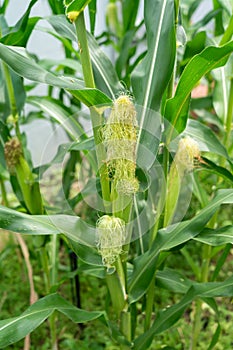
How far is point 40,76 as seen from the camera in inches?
24.2

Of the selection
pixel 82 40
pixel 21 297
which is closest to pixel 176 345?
pixel 21 297

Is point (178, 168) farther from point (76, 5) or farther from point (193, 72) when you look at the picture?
point (76, 5)

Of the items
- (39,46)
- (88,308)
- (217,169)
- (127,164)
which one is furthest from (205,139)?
(39,46)

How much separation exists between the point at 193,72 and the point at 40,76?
0.22 metres

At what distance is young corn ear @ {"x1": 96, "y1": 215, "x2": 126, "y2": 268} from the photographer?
639 millimetres

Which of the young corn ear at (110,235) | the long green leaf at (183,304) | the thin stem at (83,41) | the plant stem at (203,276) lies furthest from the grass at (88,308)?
the thin stem at (83,41)

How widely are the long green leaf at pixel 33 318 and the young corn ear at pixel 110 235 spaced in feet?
0.48

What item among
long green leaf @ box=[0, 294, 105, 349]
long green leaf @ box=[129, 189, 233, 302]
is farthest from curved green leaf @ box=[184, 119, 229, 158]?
long green leaf @ box=[0, 294, 105, 349]

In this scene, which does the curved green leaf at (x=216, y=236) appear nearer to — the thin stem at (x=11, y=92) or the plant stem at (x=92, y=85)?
the plant stem at (x=92, y=85)

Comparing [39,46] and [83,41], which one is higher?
[39,46]

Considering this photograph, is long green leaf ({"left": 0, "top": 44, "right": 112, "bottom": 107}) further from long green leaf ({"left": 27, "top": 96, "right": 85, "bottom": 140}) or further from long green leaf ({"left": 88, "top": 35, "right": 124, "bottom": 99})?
long green leaf ({"left": 27, "top": 96, "right": 85, "bottom": 140})

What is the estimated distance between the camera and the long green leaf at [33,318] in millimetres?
704

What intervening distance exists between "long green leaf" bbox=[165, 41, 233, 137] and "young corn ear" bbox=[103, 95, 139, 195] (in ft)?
0.39

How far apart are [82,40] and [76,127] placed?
1.11 feet
